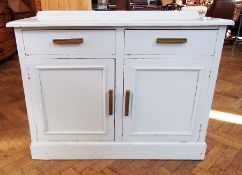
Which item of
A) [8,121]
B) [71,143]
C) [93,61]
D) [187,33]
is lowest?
[8,121]

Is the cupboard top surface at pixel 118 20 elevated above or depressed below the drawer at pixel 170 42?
above

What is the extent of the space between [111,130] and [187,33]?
0.62 m

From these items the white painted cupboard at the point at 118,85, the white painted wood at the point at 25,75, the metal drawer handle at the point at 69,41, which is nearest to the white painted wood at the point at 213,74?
the white painted cupboard at the point at 118,85

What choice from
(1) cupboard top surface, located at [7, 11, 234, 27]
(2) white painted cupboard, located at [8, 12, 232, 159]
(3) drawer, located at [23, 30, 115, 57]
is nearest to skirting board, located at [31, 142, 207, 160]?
(2) white painted cupboard, located at [8, 12, 232, 159]

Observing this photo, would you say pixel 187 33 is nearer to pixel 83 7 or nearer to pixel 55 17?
pixel 55 17

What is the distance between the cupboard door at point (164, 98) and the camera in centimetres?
113

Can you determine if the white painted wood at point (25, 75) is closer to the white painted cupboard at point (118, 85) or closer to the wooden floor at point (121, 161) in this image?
the white painted cupboard at point (118, 85)

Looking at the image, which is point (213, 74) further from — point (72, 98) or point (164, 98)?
point (72, 98)

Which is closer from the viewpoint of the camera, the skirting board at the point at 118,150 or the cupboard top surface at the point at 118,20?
the cupboard top surface at the point at 118,20

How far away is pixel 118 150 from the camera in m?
1.32

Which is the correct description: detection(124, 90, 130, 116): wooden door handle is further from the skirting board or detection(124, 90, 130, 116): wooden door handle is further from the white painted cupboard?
the skirting board

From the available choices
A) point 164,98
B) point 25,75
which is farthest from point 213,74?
point 25,75

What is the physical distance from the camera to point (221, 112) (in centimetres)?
190

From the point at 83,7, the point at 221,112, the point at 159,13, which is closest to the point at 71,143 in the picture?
the point at 159,13
